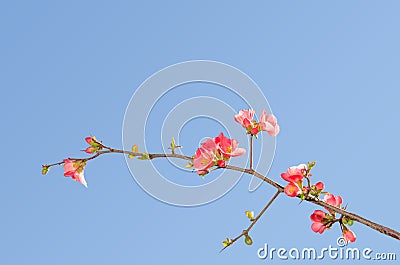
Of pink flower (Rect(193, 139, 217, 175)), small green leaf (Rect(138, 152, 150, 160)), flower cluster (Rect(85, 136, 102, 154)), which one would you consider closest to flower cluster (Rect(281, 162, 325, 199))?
pink flower (Rect(193, 139, 217, 175))

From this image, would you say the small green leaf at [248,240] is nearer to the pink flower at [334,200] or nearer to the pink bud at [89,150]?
the pink flower at [334,200]

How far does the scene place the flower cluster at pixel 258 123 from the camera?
175 centimetres

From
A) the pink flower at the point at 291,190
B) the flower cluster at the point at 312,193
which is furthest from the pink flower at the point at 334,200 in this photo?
the pink flower at the point at 291,190

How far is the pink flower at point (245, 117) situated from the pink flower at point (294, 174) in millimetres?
235

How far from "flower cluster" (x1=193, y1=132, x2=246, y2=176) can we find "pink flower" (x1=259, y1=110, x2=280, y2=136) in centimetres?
15

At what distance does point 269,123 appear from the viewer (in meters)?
1.76

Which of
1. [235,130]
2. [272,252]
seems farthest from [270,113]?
[272,252]

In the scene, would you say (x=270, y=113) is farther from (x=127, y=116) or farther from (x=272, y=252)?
(x=272, y=252)

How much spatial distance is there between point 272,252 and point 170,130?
68 centimetres

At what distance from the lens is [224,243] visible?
5.22 ft

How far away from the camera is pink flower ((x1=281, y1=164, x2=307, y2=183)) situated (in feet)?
5.21

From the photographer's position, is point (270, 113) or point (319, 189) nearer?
point (319, 189)

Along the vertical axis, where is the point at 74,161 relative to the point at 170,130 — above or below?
below

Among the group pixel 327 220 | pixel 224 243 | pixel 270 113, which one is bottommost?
pixel 224 243
